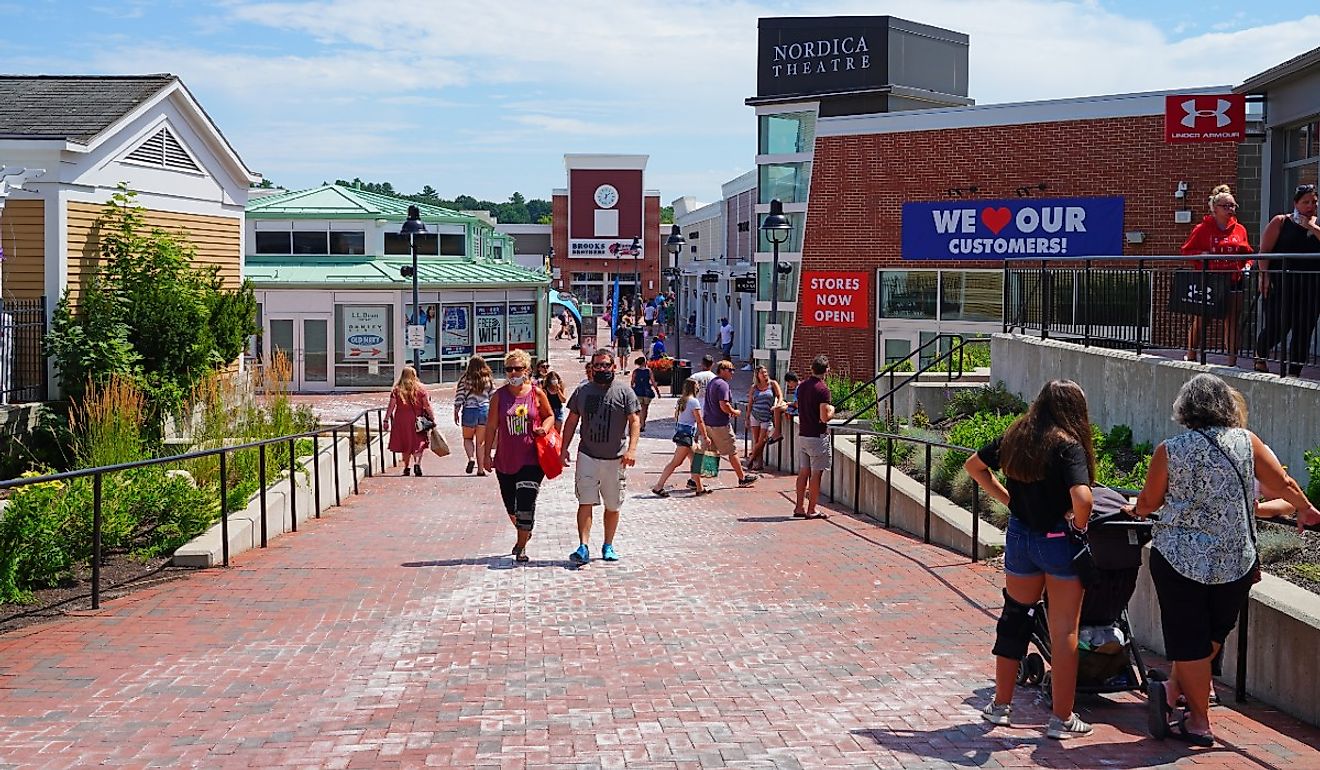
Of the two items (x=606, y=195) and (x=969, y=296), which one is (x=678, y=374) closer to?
(x=969, y=296)

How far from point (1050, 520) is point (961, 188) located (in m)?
24.9

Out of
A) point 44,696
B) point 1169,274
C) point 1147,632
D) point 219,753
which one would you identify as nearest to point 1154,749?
point 1147,632

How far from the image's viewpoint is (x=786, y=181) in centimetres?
3653

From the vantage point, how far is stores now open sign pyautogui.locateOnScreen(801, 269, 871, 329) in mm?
32312

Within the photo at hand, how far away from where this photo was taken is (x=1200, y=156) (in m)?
27.6

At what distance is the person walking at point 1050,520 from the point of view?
6176mm

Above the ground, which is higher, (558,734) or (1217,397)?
(1217,397)

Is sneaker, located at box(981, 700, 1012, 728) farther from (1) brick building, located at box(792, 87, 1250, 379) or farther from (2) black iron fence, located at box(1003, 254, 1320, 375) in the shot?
(1) brick building, located at box(792, 87, 1250, 379)

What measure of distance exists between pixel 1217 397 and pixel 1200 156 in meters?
23.3

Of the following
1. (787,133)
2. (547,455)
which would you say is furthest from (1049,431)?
(787,133)

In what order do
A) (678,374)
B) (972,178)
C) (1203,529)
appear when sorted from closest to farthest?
(1203,529) < (972,178) < (678,374)

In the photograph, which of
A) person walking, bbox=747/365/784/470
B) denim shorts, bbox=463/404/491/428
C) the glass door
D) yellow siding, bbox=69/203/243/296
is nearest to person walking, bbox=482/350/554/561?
denim shorts, bbox=463/404/491/428

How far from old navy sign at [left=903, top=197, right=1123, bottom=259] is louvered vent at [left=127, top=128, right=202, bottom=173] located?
15.6 metres

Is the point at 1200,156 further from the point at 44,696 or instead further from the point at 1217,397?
the point at 44,696
